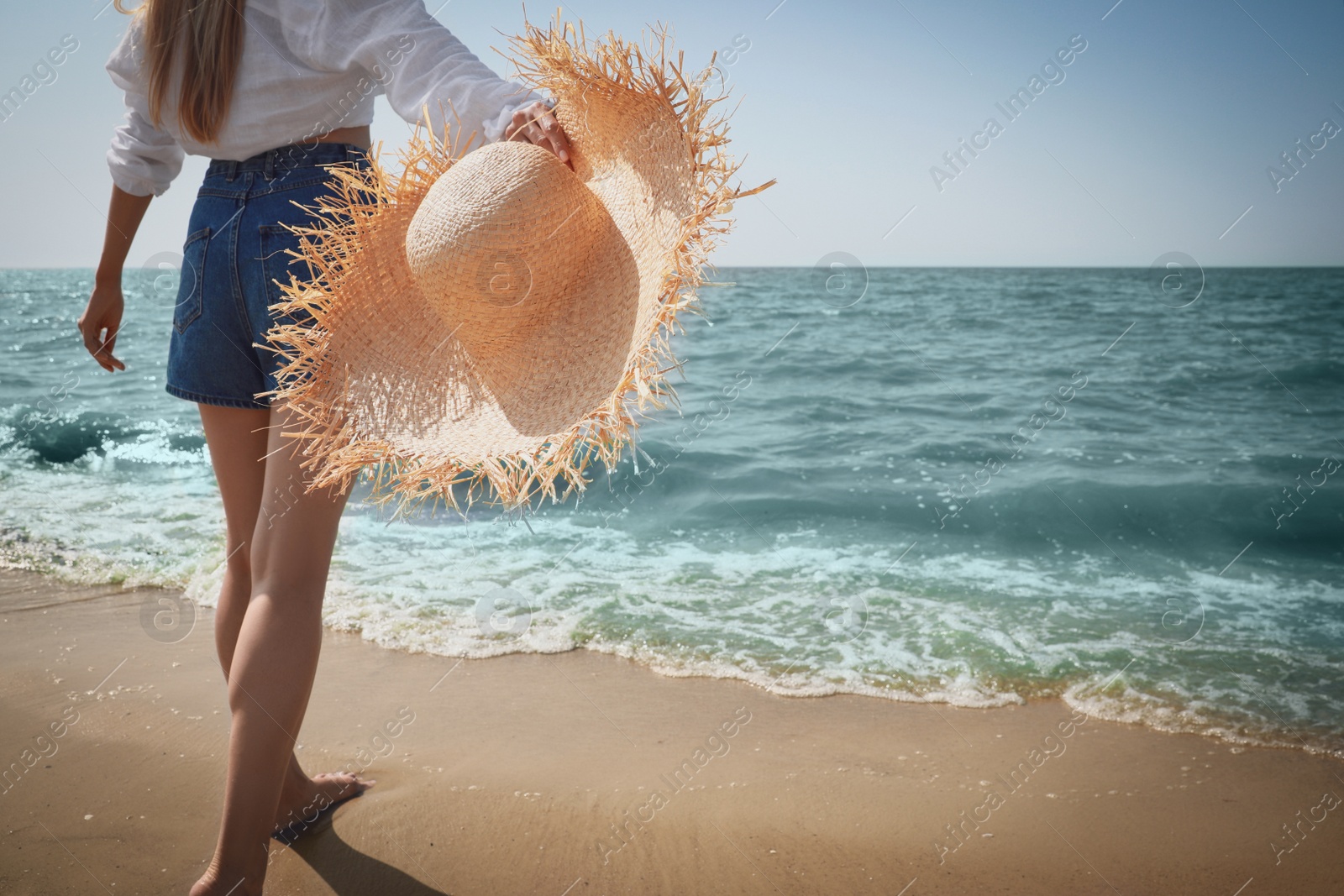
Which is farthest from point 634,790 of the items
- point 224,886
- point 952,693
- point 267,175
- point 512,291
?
point 267,175

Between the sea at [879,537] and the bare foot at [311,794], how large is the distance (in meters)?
0.97

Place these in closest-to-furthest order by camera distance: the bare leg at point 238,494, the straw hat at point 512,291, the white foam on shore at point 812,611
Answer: the straw hat at point 512,291 → the bare leg at point 238,494 → the white foam on shore at point 812,611

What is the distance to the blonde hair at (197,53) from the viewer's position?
4.77 ft

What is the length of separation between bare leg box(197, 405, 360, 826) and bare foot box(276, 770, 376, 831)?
1.32ft

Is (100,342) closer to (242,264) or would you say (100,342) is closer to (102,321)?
(102,321)

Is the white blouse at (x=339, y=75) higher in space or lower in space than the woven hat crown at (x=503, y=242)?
higher

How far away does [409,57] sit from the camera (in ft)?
4.67

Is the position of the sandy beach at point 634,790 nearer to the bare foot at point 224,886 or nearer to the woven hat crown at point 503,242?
the bare foot at point 224,886

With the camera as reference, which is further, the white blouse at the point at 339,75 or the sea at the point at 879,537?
the sea at the point at 879,537

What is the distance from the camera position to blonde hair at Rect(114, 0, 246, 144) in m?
1.45

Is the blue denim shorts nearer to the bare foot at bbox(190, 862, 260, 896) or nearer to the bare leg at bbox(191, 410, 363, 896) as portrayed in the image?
the bare leg at bbox(191, 410, 363, 896)

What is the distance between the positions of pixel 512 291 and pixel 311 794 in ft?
4.75

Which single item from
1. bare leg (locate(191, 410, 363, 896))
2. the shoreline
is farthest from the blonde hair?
the shoreline

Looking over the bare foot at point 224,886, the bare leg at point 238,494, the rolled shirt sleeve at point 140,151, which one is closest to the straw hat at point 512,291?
the bare leg at point 238,494
